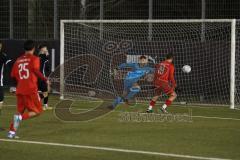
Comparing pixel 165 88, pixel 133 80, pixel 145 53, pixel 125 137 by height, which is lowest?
pixel 125 137

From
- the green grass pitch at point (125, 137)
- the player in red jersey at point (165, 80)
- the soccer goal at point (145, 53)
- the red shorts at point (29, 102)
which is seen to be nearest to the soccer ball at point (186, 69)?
the soccer goal at point (145, 53)

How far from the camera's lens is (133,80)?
20.7 meters

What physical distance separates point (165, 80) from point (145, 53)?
590 centimetres

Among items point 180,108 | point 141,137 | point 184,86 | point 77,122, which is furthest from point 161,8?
point 141,137

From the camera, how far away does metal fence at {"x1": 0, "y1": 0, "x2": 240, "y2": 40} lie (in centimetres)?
2517

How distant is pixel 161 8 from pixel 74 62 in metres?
4.12

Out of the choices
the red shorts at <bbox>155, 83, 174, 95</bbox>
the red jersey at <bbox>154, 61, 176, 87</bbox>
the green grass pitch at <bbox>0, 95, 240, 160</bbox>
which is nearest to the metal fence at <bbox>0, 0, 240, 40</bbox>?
the red shorts at <bbox>155, 83, 174, 95</bbox>

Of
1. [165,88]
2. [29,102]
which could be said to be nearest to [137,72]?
[165,88]

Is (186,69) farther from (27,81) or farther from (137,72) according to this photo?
(27,81)

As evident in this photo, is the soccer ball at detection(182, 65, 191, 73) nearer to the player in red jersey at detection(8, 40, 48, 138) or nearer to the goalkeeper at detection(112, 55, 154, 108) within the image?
the goalkeeper at detection(112, 55, 154, 108)

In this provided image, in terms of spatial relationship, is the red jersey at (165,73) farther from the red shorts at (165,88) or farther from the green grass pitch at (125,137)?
Answer: the green grass pitch at (125,137)

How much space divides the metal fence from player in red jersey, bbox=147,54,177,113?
6.67 meters

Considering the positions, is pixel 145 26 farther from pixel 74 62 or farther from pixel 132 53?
pixel 74 62

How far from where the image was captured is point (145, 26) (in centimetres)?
2525
